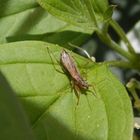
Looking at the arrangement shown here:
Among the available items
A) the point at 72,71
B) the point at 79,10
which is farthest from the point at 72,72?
the point at 79,10

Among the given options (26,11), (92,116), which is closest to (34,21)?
(26,11)

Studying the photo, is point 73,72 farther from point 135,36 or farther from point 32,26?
point 135,36

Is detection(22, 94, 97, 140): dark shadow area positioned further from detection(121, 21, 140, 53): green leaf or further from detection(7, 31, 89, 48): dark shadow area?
detection(121, 21, 140, 53): green leaf

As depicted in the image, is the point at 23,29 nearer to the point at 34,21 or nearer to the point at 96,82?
the point at 34,21

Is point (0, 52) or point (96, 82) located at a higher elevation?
point (0, 52)

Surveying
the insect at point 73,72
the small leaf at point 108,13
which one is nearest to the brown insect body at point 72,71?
the insect at point 73,72

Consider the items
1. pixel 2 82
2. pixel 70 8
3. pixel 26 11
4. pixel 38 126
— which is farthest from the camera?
pixel 26 11

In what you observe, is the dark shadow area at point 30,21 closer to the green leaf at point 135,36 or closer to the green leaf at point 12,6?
the green leaf at point 12,6
